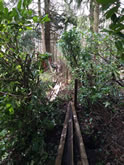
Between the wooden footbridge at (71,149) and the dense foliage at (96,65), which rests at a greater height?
the dense foliage at (96,65)

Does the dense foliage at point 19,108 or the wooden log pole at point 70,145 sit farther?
the wooden log pole at point 70,145

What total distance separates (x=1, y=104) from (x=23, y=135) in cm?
79

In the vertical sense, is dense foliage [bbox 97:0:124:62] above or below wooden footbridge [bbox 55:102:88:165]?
above

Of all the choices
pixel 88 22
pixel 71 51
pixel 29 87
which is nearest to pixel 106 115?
pixel 29 87

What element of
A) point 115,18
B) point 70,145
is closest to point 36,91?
point 70,145

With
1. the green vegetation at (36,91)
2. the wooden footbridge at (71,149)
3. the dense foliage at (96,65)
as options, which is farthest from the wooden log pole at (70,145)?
the dense foliage at (96,65)

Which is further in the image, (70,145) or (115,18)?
(70,145)

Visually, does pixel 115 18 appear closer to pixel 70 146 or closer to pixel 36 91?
pixel 36 91

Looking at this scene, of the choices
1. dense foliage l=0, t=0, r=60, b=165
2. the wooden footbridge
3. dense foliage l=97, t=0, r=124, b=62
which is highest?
dense foliage l=97, t=0, r=124, b=62

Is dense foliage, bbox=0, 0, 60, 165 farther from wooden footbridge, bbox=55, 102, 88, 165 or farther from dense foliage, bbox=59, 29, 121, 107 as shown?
dense foliage, bbox=59, 29, 121, 107

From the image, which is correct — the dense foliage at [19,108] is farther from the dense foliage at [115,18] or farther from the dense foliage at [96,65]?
the dense foliage at [96,65]

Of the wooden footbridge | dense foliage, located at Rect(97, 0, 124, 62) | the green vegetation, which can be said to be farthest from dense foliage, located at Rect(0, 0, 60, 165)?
dense foliage, located at Rect(97, 0, 124, 62)

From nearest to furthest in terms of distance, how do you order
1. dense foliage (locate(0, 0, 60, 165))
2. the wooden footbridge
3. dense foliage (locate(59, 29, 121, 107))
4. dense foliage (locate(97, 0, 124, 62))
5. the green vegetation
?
dense foliage (locate(97, 0, 124, 62)), the green vegetation, dense foliage (locate(0, 0, 60, 165)), the wooden footbridge, dense foliage (locate(59, 29, 121, 107))

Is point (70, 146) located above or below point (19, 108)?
below
